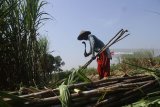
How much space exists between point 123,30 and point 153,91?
1.40 metres

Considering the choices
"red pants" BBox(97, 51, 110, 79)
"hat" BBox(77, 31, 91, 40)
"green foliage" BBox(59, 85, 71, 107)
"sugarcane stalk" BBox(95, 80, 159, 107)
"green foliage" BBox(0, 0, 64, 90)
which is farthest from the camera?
"hat" BBox(77, 31, 91, 40)

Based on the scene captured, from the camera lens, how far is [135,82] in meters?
2.11

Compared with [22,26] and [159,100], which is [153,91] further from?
Answer: [22,26]

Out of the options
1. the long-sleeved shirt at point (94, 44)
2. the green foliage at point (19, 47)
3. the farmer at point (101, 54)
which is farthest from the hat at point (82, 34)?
the green foliage at point (19, 47)

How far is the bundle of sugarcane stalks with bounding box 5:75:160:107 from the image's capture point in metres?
1.79

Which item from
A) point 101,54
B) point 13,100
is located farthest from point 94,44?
point 13,100

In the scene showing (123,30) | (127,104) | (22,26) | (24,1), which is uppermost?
(24,1)

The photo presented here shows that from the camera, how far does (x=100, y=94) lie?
1.87m

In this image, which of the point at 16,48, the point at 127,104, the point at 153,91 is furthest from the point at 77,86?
the point at 16,48

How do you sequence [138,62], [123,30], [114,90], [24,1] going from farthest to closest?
1. [138,62]
2. [24,1]
3. [123,30]
4. [114,90]

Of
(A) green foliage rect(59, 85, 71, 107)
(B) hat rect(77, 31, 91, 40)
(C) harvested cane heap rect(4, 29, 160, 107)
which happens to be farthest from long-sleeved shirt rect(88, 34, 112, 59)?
(A) green foliage rect(59, 85, 71, 107)

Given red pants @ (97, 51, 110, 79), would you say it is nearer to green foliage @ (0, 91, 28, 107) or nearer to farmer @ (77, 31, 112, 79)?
farmer @ (77, 31, 112, 79)

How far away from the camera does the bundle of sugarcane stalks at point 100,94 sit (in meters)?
1.79

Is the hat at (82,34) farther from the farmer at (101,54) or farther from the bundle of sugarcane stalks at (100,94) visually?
the bundle of sugarcane stalks at (100,94)
